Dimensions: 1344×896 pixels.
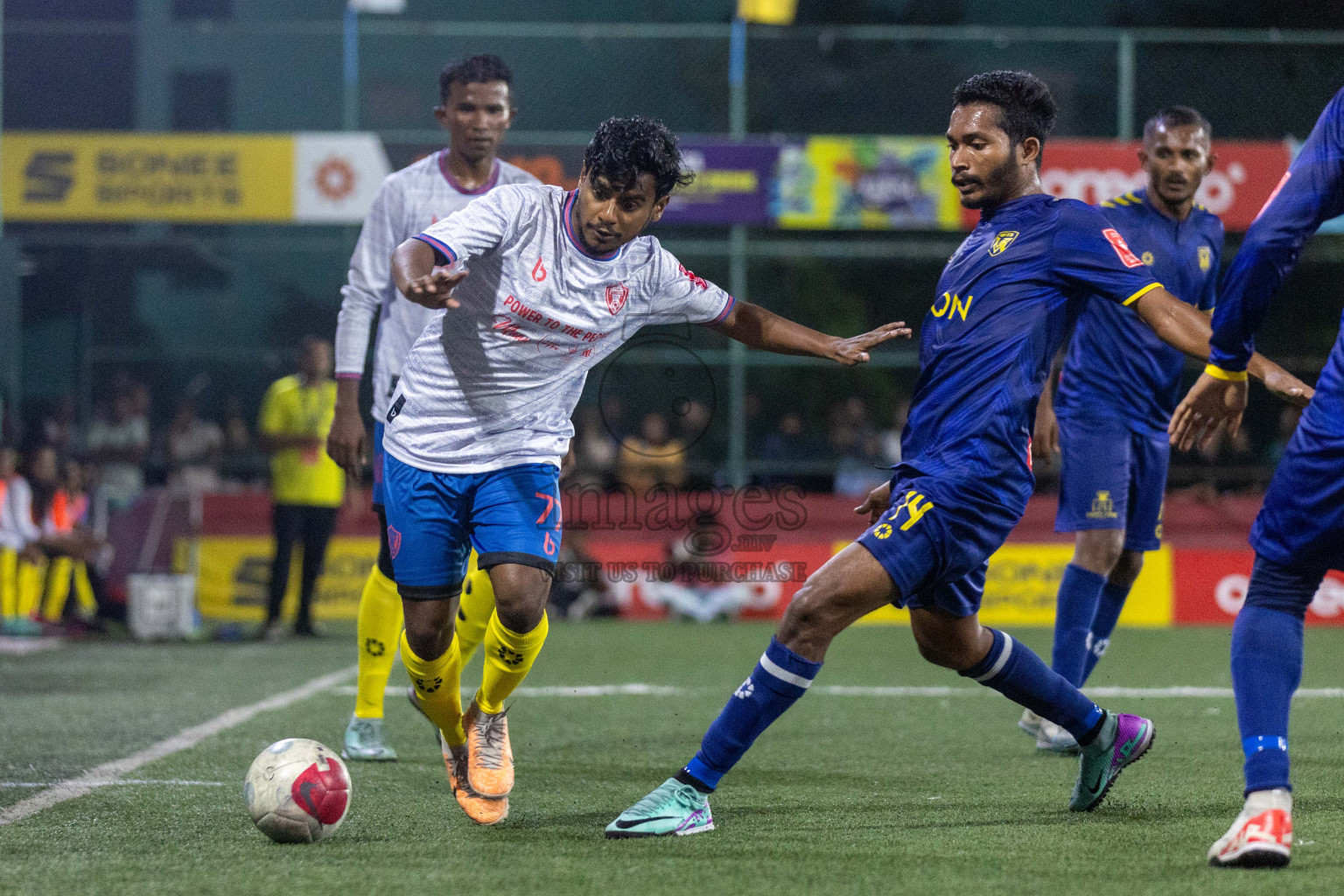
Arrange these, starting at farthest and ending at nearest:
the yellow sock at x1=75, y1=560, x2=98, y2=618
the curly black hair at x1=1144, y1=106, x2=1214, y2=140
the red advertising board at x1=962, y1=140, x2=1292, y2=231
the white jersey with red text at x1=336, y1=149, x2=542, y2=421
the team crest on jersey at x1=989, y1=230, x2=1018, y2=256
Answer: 1. the red advertising board at x1=962, y1=140, x2=1292, y2=231
2. the yellow sock at x1=75, y1=560, x2=98, y2=618
3. the curly black hair at x1=1144, y1=106, x2=1214, y2=140
4. the white jersey with red text at x1=336, y1=149, x2=542, y2=421
5. the team crest on jersey at x1=989, y1=230, x2=1018, y2=256

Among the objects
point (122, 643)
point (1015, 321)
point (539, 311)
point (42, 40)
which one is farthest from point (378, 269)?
point (42, 40)

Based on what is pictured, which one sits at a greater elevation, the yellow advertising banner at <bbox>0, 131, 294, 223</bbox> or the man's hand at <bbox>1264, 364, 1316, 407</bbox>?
the yellow advertising banner at <bbox>0, 131, 294, 223</bbox>

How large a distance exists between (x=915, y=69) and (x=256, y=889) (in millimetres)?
19495

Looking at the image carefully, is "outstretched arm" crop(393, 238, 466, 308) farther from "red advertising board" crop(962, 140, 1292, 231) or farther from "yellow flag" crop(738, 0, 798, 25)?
"yellow flag" crop(738, 0, 798, 25)

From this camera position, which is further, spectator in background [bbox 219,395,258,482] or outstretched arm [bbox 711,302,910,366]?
spectator in background [bbox 219,395,258,482]

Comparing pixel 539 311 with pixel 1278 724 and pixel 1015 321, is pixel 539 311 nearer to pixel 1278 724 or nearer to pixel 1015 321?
pixel 1015 321

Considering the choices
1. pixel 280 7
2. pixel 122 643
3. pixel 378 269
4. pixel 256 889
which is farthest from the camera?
pixel 280 7

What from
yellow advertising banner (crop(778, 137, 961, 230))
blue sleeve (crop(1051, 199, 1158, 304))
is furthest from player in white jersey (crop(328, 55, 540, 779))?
yellow advertising banner (crop(778, 137, 961, 230))

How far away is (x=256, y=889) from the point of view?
338 centimetres

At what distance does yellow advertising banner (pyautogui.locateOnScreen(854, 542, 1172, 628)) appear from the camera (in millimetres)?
12883

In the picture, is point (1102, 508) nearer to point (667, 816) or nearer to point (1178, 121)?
point (1178, 121)

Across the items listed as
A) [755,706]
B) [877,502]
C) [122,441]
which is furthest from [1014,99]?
[122,441]

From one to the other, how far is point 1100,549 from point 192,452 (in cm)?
1172

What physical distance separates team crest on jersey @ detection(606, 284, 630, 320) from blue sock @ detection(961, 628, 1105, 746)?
4.81 feet
